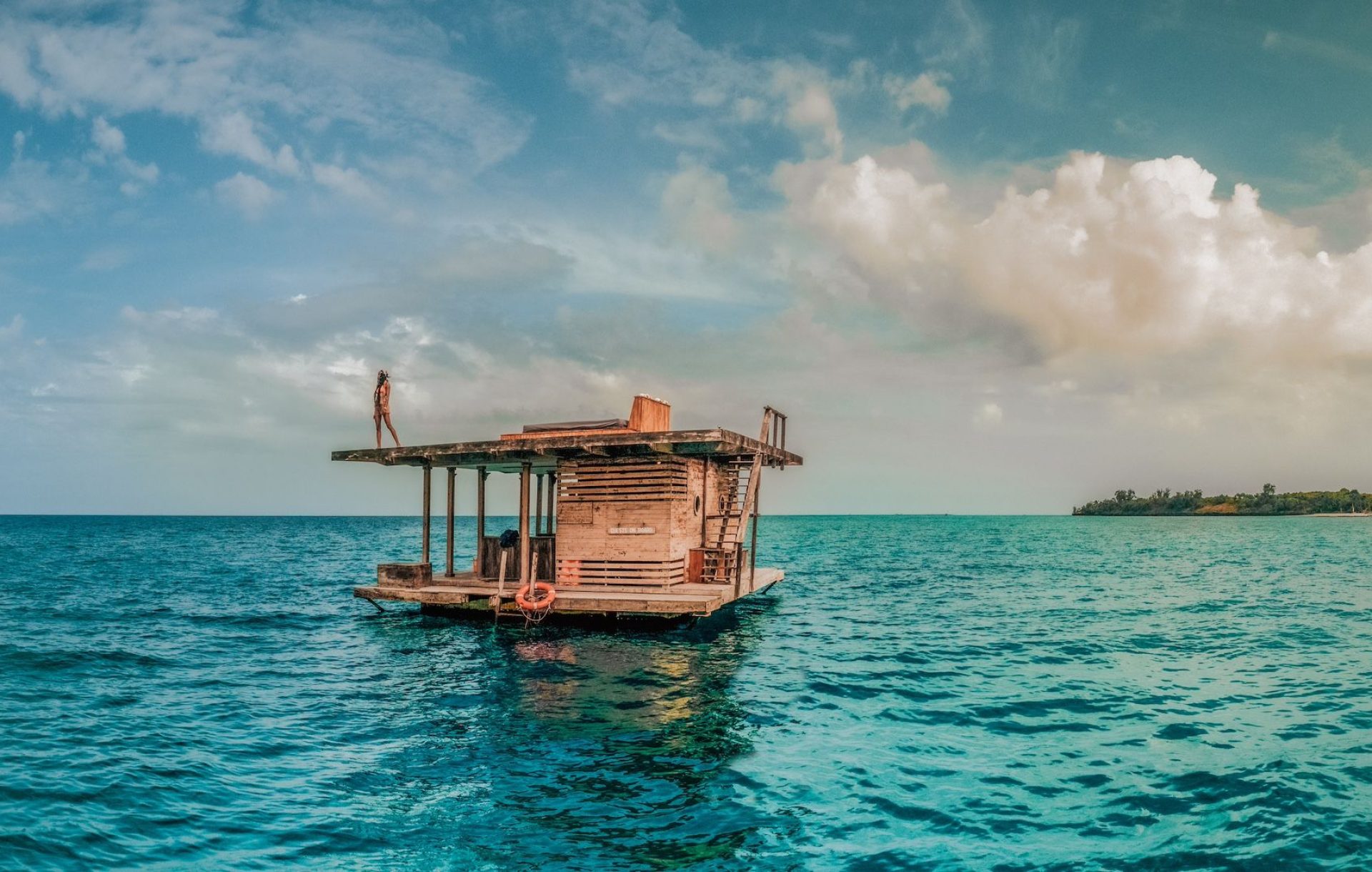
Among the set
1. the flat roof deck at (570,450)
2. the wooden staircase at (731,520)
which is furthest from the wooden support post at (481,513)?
the wooden staircase at (731,520)

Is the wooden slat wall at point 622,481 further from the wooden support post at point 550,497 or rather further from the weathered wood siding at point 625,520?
the wooden support post at point 550,497

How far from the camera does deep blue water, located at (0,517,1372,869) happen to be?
932 centimetres

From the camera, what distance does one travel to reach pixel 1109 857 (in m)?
9.05

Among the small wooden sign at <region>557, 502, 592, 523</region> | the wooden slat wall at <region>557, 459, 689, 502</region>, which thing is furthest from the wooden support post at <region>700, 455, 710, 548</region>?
the small wooden sign at <region>557, 502, 592, 523</region>

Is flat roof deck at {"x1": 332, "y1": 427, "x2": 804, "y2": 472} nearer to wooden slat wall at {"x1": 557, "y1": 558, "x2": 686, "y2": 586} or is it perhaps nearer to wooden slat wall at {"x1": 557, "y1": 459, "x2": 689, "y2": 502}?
wooden slat wall at {"x1": 557, "y1": 459, "x2": 689, "y2": 502}

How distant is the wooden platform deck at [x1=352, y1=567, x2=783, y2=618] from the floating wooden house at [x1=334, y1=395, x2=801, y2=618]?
4 centimetres

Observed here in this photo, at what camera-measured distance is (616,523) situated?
24.4 m

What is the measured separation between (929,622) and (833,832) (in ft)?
64.2

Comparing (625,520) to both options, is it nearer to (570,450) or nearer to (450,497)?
(570,450)

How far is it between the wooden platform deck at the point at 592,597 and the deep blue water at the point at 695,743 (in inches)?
31.7

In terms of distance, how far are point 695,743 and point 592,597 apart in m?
9.76

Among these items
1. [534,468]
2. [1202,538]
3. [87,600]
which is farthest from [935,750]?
[1202,538]

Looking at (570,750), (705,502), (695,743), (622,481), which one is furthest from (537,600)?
(695,743)

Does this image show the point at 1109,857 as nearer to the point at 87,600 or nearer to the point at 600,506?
the point at 600,506
